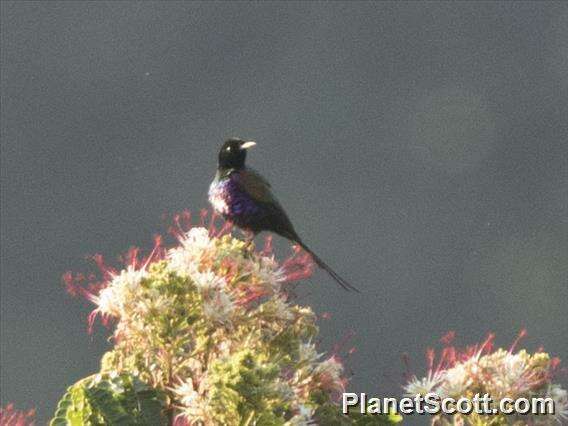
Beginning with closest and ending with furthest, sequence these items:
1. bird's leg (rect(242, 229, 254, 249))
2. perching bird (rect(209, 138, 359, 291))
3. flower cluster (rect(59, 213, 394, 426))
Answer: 1. flower cluster (rect(59, 213, 394, 426))
2. bird's leg (rect(242, 229, 254, 249))
3. perching bird (rect(209, 138, 359, 291))

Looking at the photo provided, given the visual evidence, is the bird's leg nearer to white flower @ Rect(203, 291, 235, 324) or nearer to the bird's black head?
white flower @ Rect(203, 291, 235, 324)

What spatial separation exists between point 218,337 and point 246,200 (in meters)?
2.07

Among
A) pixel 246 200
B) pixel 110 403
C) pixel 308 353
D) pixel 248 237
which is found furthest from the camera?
pixel 246 200

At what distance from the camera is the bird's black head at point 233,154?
8109 millimetres

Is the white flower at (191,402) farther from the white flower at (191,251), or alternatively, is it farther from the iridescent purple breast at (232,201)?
the iridescent purple breast at (232,201)

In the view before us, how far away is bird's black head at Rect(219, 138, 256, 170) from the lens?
26.6 feet

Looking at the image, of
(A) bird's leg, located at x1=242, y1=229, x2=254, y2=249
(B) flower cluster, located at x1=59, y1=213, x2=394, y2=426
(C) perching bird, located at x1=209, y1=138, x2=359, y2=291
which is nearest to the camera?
(B) flower cluster, located at x1=59, y1=213, x2=394, y2=426

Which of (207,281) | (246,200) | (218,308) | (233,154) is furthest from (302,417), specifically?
(233,154)

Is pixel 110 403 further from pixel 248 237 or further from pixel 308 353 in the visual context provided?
pixel 248 237

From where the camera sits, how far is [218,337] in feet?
18.7

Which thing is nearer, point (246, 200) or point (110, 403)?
point (110, 403)

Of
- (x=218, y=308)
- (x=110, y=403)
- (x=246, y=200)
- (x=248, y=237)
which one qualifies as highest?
(x=246, y=200)

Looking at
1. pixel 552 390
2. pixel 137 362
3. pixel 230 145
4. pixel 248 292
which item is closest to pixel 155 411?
pixel 137 362

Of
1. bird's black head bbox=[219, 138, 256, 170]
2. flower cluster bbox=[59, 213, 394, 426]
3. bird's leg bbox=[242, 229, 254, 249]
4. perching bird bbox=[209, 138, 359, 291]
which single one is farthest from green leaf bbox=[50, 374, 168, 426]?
bird's black head bbox=[219, 138, 256, 170]
